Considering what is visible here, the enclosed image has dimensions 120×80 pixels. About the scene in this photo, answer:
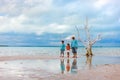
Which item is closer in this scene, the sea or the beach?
the beach

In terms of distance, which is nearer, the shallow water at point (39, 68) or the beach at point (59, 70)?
the beach at point (59, 70)

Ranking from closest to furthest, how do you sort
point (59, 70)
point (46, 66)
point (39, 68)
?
1. point (59, 70)
2. point (39, 68)
3. point (46, 66)

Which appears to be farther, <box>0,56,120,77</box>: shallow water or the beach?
<box>0,56,120,77</box>: shallow water

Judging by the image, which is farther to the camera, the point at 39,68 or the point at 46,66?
the point at 46,66

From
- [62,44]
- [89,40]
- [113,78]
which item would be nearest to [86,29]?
[89,40]

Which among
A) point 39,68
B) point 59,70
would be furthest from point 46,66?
point 59,70

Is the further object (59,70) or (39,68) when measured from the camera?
(39,68)

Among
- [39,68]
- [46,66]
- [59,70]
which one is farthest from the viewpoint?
[46,66]

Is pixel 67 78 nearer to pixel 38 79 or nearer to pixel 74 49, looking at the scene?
pixel 38 79

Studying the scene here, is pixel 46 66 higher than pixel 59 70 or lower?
higher

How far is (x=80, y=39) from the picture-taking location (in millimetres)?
41375

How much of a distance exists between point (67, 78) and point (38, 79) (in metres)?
1.46

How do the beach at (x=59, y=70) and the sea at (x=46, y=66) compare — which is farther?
the sea at (x=46, y=66)

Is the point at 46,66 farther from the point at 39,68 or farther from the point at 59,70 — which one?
the point at 59,70
